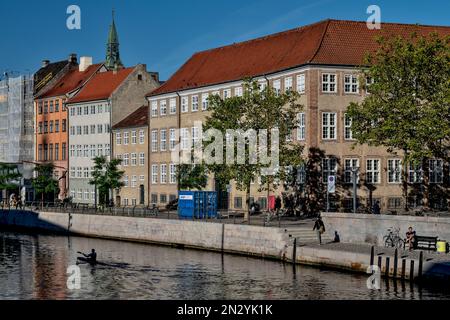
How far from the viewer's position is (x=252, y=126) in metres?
66.7

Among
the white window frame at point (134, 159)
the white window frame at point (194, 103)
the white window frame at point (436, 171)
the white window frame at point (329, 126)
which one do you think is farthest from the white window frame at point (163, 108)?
the white window frame at point (436, 171)

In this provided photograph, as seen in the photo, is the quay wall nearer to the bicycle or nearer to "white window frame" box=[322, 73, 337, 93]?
the bicycle

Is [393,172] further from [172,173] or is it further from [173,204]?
[172,173]

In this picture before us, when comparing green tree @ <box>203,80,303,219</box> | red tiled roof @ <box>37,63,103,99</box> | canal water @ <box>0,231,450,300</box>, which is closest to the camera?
canal water @ <box>0,231,450,300</box>

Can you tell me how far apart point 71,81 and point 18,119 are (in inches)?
392

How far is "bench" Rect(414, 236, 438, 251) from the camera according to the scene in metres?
50.0

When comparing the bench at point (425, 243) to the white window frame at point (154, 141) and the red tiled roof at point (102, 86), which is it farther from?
the red tiled roof at point (102, 86)

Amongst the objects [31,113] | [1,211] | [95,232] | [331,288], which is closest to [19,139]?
[31,113]

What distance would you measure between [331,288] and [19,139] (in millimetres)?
88138

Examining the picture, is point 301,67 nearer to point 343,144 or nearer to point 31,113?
point 343,144

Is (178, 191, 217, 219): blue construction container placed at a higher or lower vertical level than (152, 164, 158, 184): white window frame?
lower

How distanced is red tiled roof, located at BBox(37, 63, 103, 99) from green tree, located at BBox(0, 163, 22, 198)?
33.8ft

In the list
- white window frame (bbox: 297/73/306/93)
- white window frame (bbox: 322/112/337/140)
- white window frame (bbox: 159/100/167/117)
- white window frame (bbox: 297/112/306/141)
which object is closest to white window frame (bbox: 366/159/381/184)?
white window frame (bbox: 322/112/337/140)
